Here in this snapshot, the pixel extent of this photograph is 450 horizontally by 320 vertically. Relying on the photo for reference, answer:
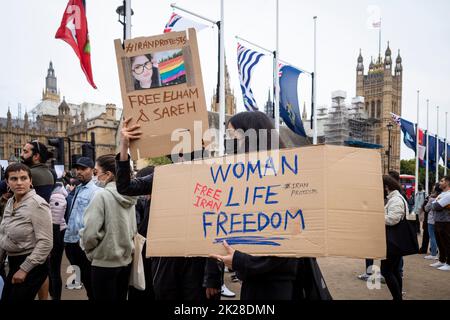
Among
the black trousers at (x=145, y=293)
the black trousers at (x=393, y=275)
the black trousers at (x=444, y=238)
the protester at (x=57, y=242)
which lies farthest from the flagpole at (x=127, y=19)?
the black trousers at (x=444, y=238)

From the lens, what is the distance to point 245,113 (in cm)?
252

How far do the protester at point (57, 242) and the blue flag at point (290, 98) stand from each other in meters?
9.30

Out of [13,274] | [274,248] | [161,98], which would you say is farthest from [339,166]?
[13,274]

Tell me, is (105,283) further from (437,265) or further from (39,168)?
(437,265)

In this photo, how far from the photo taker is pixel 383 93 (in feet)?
289

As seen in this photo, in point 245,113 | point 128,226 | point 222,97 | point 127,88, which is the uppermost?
point 222,97

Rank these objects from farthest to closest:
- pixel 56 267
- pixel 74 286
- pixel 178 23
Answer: pixel 178 23 → pixel 74 286 → pixel 56 267

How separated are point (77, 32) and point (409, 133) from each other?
66.4ft

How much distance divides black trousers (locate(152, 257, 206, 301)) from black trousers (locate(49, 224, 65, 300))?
282 cm

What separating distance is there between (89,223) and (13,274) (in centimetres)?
93

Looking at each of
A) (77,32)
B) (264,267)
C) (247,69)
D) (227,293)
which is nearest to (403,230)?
(227,293)
